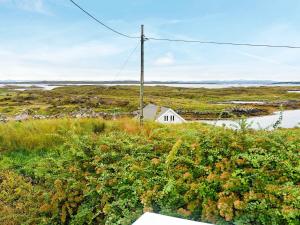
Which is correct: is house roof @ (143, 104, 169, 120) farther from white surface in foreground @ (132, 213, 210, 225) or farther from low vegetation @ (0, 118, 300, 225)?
white surface in foreground @ (132, 213, 210, 225)

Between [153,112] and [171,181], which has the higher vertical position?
[171,181]

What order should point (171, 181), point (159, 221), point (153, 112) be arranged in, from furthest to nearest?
1. point (153, 112)
2. point (171, 181)
3. point (159, 221)

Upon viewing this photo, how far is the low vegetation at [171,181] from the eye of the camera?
3.26 m

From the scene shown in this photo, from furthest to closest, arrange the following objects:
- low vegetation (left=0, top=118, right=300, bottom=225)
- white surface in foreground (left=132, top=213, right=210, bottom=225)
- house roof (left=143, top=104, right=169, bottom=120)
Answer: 1. house roof (left=143, top=104, right=169, bottom=120)
2. low vegetation (left=0, top=118, right=300, bottom=225)
3. white surface in foreground (left=132, top=213, right=210, bottom=225)

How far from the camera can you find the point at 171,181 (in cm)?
360

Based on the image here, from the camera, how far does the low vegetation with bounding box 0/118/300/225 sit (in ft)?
10.7

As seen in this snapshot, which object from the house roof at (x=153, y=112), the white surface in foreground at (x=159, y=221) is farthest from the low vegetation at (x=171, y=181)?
the house roof at (x=153, y=112)

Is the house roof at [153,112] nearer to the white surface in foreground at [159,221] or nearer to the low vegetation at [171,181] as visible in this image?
the low vegetation at [171,181]

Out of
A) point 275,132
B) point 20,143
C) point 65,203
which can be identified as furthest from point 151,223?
point 20,143

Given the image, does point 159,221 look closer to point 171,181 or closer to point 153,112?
point 171,181

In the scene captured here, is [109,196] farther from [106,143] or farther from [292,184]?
[292,184]

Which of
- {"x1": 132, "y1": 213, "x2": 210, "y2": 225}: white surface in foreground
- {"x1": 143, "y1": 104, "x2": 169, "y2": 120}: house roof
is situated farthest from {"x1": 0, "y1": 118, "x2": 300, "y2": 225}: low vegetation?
{"x1": 143, "y1": 104, "x2": 169, "y2": 120}: house roof

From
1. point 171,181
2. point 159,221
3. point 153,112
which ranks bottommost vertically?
point 153,112

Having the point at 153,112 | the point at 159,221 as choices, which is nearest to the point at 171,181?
the point at 159,221
